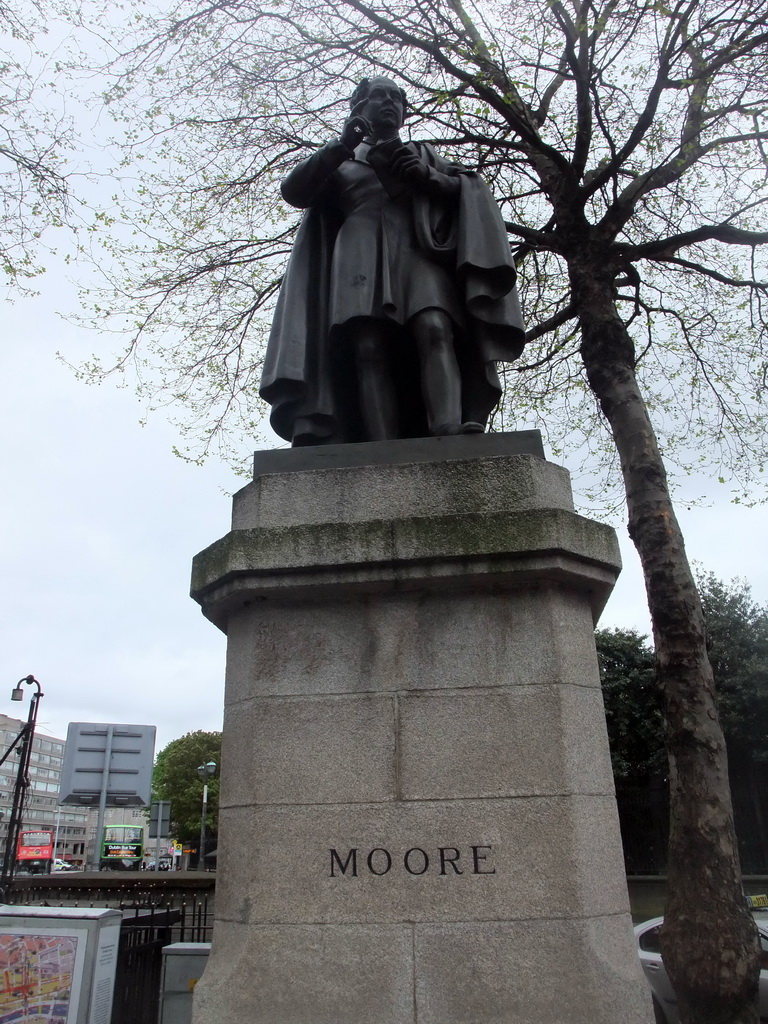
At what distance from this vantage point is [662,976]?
9695 mm

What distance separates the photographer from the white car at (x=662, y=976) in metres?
9.17

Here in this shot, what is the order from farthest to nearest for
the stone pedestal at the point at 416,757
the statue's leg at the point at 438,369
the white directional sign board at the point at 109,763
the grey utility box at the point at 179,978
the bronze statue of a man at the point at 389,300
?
the white directional sign board at the point at 109,763
the grey utility box at the point at 179,978
the bronze statue of a man at the point at 389,300
the statue's leg at the point at 438,369
the stone pedestal at the point at 416,757

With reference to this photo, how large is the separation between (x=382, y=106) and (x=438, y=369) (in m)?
1.71

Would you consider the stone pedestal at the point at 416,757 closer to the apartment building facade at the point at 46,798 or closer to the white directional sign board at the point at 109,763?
the white directional sign board at the point at 109,763

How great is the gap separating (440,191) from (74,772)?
9850 mm

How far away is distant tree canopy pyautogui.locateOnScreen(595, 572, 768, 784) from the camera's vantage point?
2508 cm

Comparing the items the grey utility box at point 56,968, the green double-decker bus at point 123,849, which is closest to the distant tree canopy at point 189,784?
the green double-decker bus at point 123,849

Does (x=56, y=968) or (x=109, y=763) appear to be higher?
(x=109, y=763)

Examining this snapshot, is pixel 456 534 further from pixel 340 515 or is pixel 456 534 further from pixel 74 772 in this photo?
pixel 74 772

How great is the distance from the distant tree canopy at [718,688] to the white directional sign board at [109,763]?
56.4 ft

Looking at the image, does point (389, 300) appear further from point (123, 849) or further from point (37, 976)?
point (123, 849)

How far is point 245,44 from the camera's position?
46.6 ft

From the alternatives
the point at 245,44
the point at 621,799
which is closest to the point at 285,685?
the point at 245,44

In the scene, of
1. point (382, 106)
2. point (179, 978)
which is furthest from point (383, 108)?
point (179, 978)
